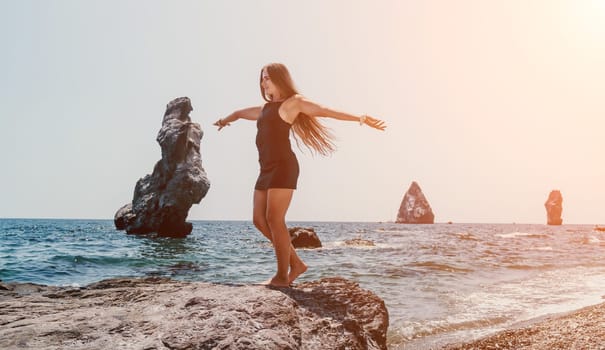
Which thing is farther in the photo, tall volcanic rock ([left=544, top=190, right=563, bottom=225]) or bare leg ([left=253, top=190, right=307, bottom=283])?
tall volcanic rock ([left=544, top=190, right=563, bottom=225])

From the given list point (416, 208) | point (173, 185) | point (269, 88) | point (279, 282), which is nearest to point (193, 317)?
point (279, 282)

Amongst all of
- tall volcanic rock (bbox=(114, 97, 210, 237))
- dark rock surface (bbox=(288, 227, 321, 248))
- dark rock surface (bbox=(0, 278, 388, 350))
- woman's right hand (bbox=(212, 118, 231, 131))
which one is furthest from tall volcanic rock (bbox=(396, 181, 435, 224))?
dark rock surface (bbox=(0, 278, 388, 350))

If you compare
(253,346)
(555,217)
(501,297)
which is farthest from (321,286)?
(555,217)

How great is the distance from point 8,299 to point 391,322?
18.9ft

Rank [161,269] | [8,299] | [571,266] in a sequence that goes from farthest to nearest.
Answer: [571,266] < [161,269] < [8,299]

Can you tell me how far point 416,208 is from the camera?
16350 cm

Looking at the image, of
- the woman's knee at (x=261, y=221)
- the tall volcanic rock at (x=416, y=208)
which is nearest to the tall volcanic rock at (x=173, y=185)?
the woman's knee at (x=261, y=221)

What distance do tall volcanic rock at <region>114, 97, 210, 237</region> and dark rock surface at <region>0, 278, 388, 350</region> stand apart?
123 ft

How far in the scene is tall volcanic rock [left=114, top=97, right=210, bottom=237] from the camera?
41562 millimetres

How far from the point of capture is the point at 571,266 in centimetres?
1938

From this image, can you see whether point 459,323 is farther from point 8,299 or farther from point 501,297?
point 8,299

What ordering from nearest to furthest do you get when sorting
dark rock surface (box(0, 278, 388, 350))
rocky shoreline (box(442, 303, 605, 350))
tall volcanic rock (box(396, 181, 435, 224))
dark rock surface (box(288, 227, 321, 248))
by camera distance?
dark rock surface (box(0, 278, 388, 350))
rocky shoreline (box(442, 303, 605, 350))
dark rock surface (box(288, 227, 321, 248))
tall volcanic rock (box(396, 181, 435, 224))

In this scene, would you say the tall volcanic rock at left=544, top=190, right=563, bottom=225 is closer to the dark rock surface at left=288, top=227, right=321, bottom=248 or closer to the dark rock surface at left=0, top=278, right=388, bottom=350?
the dark rock surface at left=288, top=227, right=321, bottom=248

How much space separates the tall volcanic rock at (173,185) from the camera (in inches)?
1636
